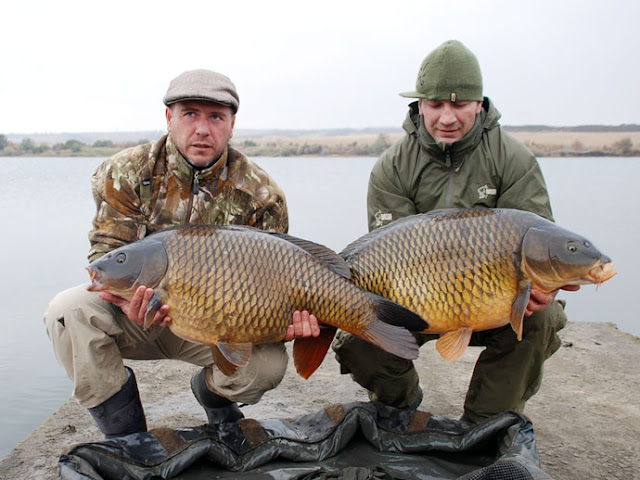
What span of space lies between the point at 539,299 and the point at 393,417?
23.1 inches

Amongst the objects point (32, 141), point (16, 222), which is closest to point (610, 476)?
point (16, 222)

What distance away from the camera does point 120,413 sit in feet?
5.82

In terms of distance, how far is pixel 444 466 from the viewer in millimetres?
A: 1705

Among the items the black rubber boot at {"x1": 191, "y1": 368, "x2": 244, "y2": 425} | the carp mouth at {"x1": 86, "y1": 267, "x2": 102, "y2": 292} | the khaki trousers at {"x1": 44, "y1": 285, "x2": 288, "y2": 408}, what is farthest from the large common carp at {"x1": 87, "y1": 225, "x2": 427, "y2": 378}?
the black rubber boot at {"x1": 191, "y1": 368, "x2": 244, "y2": 425}

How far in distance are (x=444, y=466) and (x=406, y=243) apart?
24.5 inches

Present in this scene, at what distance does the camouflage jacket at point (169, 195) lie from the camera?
1903mm

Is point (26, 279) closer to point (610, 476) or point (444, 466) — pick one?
point (444, 466)

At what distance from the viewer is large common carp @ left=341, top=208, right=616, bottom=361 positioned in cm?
166

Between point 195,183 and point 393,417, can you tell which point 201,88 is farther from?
point 393,417

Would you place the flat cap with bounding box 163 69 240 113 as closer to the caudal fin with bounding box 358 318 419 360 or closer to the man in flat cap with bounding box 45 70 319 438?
the man in flat cap with bounding box 45 70 319 438

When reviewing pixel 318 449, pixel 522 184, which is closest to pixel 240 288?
pixel 318 449

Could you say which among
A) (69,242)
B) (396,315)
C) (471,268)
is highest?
(471,268)

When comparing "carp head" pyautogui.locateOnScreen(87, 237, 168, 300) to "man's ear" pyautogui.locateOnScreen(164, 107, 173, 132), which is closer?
"carp head" pyautogui.locateOnScreen(87, 237, 168, 300)

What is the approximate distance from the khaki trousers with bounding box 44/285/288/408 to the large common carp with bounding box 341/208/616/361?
425 millimetres
